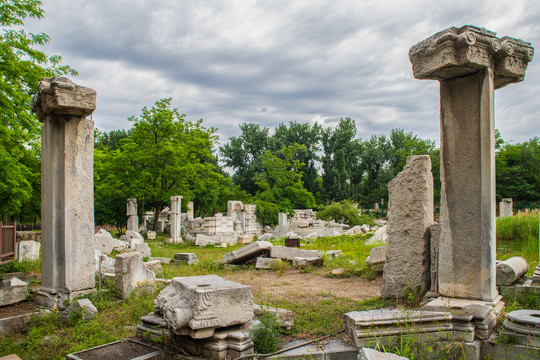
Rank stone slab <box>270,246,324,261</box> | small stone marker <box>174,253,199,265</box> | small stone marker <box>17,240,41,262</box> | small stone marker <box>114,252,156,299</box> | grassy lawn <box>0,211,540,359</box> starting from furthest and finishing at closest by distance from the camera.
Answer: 1. small stone marker <box>174,253,199,265</box>
2. stone slab <box>270,246,324,261</box>
3. small stone marker <box>17,240,41,262</box>
4. small stone marker <box>114,252,156,299</box>
5. grassy lawn <box>0,211,540,359</box>

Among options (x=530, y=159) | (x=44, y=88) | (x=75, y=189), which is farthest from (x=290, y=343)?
(x=530, y=159)

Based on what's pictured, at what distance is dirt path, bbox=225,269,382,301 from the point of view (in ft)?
24.8

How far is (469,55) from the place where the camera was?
447 cm

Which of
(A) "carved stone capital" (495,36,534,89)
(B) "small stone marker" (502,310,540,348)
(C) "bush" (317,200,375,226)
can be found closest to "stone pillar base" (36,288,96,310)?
(B) "small stone marker" (502,310,540,348)

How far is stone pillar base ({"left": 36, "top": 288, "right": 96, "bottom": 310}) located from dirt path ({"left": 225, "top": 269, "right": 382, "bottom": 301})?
300 centimetres

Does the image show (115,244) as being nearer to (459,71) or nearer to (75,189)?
(75,189)

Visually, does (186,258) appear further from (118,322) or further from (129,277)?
(118,322)

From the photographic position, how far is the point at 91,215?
6.58m

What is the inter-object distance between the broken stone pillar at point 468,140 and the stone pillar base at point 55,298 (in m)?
5.46

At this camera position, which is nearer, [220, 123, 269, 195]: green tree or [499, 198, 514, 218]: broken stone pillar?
[499, 198, 514, 218]: broken stone pillar

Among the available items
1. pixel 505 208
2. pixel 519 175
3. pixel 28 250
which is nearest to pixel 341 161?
pixel 519 175

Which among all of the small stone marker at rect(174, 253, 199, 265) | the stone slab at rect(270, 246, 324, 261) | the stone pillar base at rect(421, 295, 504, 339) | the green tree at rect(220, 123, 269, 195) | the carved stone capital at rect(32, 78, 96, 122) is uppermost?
the green tree at rect(220, 123, 269, 195)

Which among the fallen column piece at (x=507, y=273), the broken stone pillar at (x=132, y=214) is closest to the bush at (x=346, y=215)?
the broken stone pillar at (x=132, y=214)

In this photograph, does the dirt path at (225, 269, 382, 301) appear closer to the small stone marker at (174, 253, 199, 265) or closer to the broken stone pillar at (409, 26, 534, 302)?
the small stone marker at (174, 253, 199, 265)
